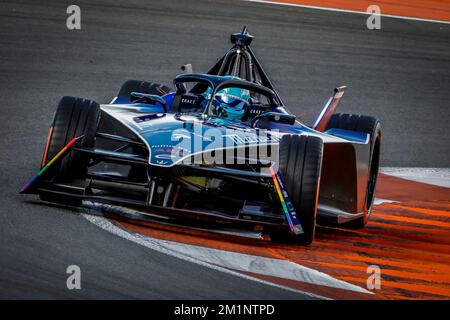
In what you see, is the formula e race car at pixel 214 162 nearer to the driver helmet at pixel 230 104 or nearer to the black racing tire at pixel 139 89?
the driver helmet at pixel 230 104

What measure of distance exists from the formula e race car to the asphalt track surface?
50cm

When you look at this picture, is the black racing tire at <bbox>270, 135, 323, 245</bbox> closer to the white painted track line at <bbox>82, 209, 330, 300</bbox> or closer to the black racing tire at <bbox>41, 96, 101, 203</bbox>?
the white painted track line at <bbox>82, 209, 330, 300</bbox>

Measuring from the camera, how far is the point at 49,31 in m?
16.5

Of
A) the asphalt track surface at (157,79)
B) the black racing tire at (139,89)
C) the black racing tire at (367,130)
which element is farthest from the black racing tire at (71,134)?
the black racing tire at (367,130)

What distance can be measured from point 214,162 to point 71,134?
1.12 m

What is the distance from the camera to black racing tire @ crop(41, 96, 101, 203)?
293 inches

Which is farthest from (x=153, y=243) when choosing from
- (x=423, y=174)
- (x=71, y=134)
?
(x=423, y=174)

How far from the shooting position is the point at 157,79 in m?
14.7

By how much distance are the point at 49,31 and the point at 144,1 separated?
422cm

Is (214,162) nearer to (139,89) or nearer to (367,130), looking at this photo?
(367,130)

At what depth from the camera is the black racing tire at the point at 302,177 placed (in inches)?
281

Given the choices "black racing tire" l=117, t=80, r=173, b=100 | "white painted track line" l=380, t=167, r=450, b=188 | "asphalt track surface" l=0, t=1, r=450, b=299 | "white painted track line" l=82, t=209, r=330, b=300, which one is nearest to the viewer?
"asphalt track surface" l=0, t=1, r=450, b=299

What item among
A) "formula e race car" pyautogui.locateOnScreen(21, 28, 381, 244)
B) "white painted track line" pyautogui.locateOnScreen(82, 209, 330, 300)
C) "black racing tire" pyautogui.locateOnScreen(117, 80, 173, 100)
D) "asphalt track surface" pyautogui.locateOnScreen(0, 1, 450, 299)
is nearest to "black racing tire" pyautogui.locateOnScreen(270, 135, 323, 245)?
"formula e race car" pyautogui.locateOnScreen(21, 28, 381, 244)
